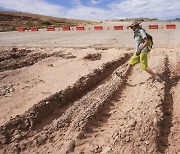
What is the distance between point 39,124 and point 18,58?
285 inches

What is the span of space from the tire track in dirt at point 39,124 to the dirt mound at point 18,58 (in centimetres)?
474


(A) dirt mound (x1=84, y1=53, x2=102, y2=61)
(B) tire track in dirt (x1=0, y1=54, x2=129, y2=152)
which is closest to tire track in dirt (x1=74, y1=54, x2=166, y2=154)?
(B) tire track in dirt (x1=0, y1=54, x2=129, y2=152)

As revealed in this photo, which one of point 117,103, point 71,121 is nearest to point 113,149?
point 71,121

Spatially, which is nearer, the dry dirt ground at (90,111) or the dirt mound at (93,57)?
the dry dirt ground at (90,111)

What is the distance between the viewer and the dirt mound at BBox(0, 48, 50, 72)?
35.2ft

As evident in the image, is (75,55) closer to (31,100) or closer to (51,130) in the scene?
(31,100)

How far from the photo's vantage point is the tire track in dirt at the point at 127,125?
171 inches

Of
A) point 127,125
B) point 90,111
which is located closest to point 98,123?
point 90,111

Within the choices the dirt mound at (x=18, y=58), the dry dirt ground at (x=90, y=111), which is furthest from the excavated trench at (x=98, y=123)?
the dirt mound at (x=18, y=58)

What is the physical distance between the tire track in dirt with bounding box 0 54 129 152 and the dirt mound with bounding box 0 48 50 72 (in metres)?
4.74

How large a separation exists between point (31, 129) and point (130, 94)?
268 centimetres

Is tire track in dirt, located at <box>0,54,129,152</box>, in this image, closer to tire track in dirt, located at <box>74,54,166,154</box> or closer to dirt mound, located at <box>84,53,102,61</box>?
tire track in dirt, located at <box>74,54,166,154</box>

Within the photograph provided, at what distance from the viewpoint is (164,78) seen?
7.41 m

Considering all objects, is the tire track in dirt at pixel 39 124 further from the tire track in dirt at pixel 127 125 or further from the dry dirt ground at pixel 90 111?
the tire track in dirt at pixel 127 125
